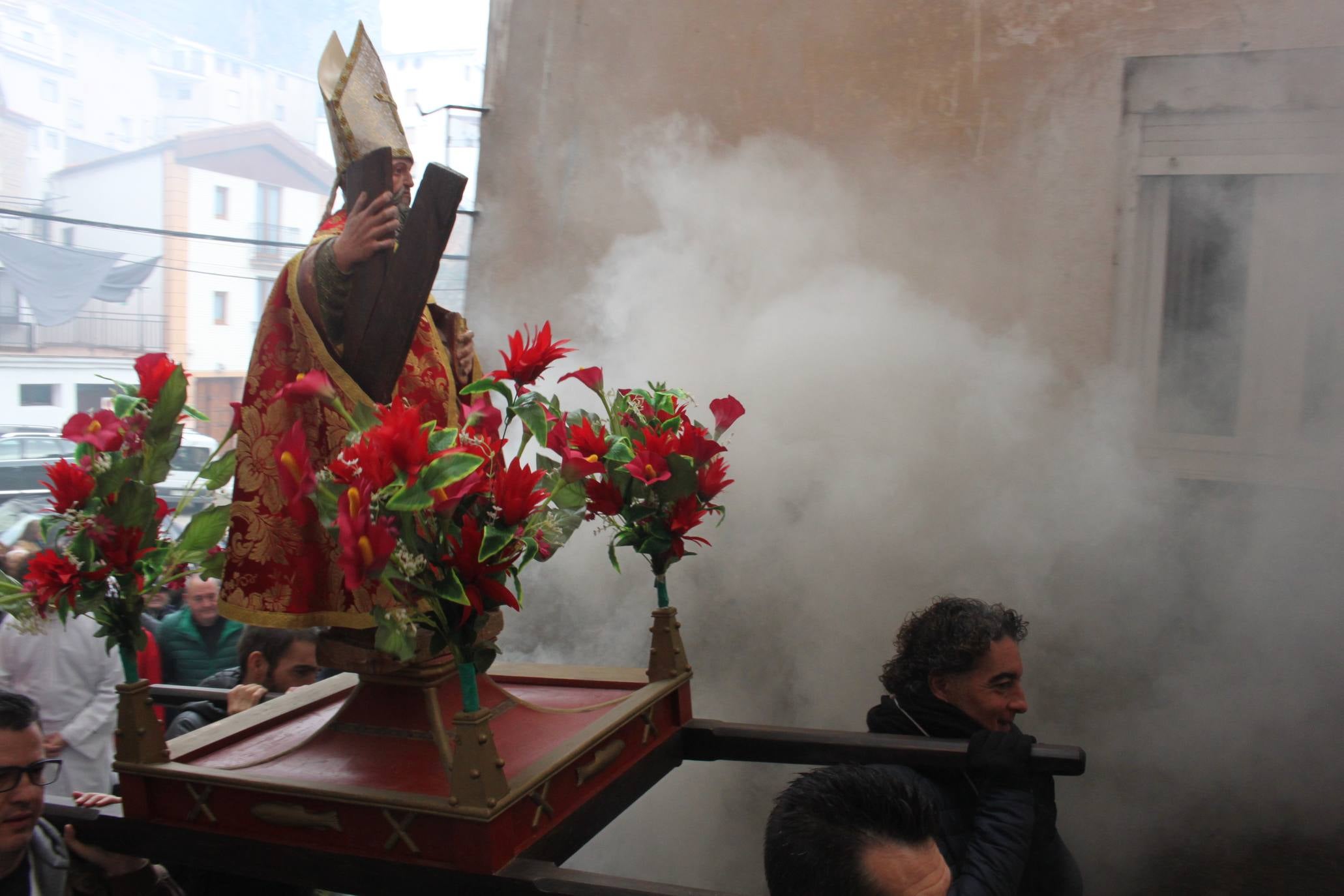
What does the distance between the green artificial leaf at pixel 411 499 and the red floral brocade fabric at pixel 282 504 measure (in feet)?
1.96

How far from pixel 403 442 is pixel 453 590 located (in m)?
0.24

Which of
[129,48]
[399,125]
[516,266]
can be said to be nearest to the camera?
[399,125]

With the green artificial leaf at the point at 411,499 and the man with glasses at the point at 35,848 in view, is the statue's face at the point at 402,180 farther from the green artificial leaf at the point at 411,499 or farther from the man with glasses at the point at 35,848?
the man with glasses at the point at 35,848

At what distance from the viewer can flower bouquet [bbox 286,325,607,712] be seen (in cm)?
162

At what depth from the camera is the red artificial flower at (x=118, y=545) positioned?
6.36 ft

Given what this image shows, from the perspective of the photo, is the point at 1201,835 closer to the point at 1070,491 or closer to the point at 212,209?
the point at 1070,491

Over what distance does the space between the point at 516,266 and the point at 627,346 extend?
2.03 ft

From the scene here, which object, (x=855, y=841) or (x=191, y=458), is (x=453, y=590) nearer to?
(x=855, y=841)

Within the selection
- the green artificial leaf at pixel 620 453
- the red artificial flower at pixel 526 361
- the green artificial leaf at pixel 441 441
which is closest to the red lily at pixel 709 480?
the green artificial leaf at pixel 620 453

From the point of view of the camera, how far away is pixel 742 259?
12.9ft

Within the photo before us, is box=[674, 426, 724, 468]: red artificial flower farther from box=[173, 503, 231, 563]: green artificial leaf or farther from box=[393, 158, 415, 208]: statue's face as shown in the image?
box=[173, 503, 231, 563]: green artificial leaf

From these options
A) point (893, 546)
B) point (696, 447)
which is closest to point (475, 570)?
point (696, 447)

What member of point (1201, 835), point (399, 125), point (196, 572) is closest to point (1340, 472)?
point (1201, 835)

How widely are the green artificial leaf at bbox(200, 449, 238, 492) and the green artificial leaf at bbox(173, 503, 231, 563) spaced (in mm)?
73
